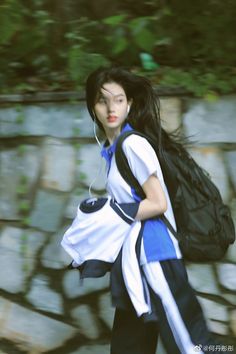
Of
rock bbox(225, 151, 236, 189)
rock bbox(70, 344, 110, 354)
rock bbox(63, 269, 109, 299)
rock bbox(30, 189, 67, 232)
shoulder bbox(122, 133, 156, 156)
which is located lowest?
rock bbox(70, 344, 110, 354)

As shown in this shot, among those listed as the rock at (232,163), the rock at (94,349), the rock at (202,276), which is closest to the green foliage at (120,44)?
the rock at (232,163)

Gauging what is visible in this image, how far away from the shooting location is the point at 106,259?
9.14ft

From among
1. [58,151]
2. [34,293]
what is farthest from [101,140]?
[34,293]

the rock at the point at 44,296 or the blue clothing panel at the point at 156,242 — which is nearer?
the blue clothing panel at the point at 156,242

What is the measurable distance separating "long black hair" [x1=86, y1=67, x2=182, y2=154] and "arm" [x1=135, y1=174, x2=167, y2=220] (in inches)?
7.4

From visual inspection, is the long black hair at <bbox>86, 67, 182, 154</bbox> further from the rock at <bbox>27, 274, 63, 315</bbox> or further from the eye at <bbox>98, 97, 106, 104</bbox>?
the rock at <bbox>27, 274, 63, 315</bbox>

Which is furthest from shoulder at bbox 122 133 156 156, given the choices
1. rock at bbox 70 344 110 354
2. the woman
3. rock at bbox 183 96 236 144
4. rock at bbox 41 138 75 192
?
rock at bbox 70 344 110 354

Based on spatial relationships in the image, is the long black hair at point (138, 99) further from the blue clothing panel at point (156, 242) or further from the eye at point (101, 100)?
the blue clothing panel at point (156, 242)

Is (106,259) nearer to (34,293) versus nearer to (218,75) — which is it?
(34,293)

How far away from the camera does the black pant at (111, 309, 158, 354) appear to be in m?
2.89

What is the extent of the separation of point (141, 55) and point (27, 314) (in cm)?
186

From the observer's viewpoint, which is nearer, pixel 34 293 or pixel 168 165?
pixel 168 165

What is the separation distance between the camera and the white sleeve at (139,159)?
2.72 meters

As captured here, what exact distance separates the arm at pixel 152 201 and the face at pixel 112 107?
310mm
